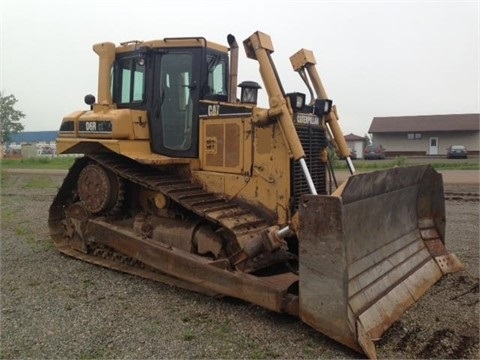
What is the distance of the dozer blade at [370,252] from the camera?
4.09 meters

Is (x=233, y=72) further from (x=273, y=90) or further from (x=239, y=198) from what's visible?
(x=239, y=198)

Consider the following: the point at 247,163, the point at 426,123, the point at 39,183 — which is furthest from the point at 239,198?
the point at 426,123

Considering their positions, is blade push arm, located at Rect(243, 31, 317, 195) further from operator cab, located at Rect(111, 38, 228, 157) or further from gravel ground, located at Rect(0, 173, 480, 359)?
gravel ground, located at Rect(0, 173, 480, 359)

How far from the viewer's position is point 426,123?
51031mm

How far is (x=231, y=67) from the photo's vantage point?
6914mm

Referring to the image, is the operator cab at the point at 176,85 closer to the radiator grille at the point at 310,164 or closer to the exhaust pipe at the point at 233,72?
the exhaust pipe at the point at 233,72

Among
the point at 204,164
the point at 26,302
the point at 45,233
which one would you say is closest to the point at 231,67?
the point at 204,164

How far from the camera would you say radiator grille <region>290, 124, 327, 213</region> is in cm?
562

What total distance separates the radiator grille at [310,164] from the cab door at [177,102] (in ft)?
5.05

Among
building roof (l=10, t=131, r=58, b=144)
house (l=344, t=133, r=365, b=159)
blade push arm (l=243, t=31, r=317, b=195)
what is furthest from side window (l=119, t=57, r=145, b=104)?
building roof (l=10, t=131, r=58, b=144)

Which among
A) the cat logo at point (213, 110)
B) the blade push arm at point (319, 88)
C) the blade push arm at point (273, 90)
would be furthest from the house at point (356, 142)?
the blade push arm at point (273, 90)

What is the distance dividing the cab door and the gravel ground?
193 cm

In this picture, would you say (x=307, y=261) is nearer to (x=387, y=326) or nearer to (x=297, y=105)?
(x=387, y=326)

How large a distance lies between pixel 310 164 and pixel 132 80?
304 cm
